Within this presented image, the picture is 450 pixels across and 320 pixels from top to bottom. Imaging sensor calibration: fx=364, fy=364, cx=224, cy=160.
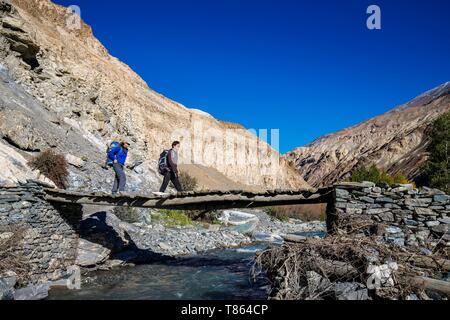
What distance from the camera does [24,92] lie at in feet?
75.8

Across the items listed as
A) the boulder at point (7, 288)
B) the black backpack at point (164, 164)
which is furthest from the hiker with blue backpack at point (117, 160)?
the boulder at point (7, 288)

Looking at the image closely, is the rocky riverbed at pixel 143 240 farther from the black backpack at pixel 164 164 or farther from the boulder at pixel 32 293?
the black backpack at pixel 164 164

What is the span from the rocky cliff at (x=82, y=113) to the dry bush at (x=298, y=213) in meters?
13.2

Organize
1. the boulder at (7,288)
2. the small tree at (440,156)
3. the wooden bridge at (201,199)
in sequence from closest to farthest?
the boulder at (7,288) < the wooden bridge at (201,199) < the small tree at (440,156)

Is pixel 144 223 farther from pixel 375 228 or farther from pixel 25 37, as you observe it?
pixel 25 37

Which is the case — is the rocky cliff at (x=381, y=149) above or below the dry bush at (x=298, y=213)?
above

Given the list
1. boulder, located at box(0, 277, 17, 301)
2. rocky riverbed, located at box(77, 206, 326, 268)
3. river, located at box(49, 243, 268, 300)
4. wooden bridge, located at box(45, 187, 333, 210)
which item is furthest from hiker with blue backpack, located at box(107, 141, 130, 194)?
boulder, located at box(0, 277, 17, 301)

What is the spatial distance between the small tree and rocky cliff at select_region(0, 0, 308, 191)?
2296 centimetres

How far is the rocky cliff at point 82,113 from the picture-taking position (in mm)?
18812

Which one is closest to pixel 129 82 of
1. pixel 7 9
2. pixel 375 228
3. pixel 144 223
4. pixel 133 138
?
pixel 133 138

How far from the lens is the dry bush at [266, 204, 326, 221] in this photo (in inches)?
1410

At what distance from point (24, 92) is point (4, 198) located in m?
15.5

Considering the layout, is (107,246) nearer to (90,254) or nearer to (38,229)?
(90,254)

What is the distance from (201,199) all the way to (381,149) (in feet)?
256
